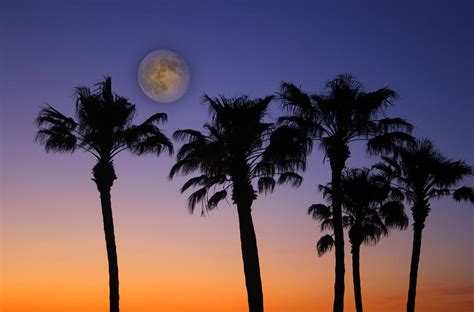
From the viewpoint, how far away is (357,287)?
46.8 metres

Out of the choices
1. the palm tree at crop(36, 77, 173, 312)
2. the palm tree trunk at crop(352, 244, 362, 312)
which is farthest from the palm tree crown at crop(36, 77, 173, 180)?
the palm tree trunk at crop(352, 244, 362, 312)

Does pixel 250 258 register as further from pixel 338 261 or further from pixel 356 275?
pixel 356 275

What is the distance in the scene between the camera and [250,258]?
110 feet

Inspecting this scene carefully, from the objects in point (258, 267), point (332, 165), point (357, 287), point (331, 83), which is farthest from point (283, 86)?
point (357, 287)

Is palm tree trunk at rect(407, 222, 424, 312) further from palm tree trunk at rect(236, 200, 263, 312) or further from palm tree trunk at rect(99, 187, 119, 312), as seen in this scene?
palm tree trunk at rect(99, 187, 119, 312)

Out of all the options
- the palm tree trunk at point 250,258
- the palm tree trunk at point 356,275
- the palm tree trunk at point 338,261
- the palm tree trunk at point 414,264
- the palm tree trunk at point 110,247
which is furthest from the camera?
the palm tree trunk at point 356,275

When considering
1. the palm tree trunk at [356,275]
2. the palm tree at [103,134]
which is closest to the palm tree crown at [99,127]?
the palm tree at [103,134]

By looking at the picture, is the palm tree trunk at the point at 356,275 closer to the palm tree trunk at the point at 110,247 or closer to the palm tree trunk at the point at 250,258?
the palm tree trunk at the point at 250,258

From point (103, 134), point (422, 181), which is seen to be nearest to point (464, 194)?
point (422, 181)

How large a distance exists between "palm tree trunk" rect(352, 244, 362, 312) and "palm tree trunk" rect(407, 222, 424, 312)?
628cm

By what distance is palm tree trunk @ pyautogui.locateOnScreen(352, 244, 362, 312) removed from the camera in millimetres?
46500

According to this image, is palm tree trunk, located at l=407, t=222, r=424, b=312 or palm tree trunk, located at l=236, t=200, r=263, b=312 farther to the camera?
palm tree trunk, located at l=407, t=222, r=424, b=312

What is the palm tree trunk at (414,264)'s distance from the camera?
40.2 meters

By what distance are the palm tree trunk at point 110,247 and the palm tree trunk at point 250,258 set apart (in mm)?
6154
